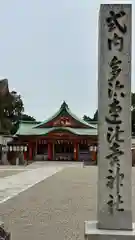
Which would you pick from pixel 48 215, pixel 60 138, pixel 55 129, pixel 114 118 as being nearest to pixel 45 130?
pixel 55 129

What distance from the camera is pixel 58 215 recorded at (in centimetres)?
870

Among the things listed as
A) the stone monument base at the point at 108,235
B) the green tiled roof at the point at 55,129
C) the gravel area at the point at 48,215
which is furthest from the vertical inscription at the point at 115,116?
the green tiled roof at the point at 55,129

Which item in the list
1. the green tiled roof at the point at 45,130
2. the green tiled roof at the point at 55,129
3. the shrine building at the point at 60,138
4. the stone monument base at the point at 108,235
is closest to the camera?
the stone monument base at the point at 108,235

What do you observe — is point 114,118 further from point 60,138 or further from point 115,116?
point 60,138

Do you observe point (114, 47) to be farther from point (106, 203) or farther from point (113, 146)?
point (106, 203)

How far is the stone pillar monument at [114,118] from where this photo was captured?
4355 millimetres

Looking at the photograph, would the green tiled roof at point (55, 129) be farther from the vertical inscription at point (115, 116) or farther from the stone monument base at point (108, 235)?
the stone monument base at point (108, 235)

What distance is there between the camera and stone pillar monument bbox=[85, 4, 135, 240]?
4.36 m

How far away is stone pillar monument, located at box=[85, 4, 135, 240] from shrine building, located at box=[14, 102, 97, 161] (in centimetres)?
3672

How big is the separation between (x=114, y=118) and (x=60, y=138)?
37.4 meters

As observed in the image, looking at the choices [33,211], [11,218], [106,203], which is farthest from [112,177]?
[33,211]

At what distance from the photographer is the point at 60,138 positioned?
4178 cm

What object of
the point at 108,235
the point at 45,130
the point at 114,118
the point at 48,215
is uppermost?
the point at 45,130

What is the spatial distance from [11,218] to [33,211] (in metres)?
0.99
